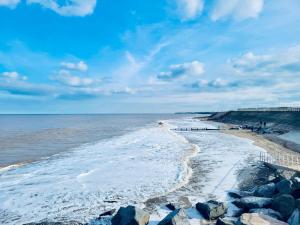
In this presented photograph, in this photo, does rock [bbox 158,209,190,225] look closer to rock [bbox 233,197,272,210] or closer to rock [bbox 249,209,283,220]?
rock [bbox 249,209,283,220]

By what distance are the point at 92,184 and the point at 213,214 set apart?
8.30 metres

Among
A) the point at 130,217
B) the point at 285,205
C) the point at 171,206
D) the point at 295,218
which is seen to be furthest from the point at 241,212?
the point at 130,217

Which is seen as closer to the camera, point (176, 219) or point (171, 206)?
point (176, 219)

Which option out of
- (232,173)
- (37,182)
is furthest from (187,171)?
(37,182)

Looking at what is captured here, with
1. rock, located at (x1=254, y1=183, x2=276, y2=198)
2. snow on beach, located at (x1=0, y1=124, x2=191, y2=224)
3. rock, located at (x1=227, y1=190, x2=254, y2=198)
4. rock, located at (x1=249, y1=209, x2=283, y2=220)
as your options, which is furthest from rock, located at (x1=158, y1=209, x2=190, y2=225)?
rock, located at (x1=254, y1=183, x2=276, y2=198)

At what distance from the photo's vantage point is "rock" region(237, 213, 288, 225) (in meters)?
9.29

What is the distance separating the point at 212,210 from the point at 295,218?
2965 mm

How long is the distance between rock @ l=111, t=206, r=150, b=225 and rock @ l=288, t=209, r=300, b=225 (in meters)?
5.10

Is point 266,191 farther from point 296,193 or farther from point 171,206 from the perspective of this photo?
point 171,206

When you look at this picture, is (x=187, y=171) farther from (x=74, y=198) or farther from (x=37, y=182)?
(x=37, y=182)

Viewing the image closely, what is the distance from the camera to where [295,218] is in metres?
9.73

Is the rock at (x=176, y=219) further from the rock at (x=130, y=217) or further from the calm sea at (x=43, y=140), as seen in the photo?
the calm sea at (x=43, y=140)

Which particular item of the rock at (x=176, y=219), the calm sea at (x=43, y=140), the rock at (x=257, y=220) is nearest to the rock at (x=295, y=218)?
the rock at (x=257, y=220)

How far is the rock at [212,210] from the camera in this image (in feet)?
36.6
